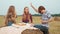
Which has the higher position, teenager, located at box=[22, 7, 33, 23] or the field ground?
teenager, located at box=[22, 7, 33, 23]

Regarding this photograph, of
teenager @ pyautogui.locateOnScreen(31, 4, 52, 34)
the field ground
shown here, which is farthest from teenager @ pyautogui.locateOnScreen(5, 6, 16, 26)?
teenager @ pyautogui.locateOnScreen(31, 4, 52, 34)

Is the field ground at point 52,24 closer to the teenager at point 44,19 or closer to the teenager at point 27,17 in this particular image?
the teenager at point 27,17

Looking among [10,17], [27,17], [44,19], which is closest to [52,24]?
[44,19]

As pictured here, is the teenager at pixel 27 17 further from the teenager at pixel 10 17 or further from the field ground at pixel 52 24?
the teenager at pixel 10 17

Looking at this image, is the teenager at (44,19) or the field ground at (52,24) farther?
the field ground at (52,24)

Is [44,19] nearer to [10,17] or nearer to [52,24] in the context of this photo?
[52,24]

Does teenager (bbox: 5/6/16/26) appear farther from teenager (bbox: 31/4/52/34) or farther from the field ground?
teenager (bbox: 31/4/52/34)

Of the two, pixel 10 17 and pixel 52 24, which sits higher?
pixel 10 17

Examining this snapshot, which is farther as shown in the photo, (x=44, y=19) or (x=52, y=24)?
(x=52, y=24)

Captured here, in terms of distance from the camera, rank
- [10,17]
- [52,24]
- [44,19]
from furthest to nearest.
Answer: [52,24], [10,17], [44,19]

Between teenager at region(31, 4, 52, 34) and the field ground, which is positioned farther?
the field ground

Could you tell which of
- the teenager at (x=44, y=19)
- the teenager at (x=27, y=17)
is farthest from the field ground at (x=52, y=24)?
the teenager at (x=44, y=19)

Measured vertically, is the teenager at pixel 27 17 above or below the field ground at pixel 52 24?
above

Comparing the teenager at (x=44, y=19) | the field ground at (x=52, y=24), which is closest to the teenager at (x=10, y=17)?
the field ground at (x=52, y=24)
